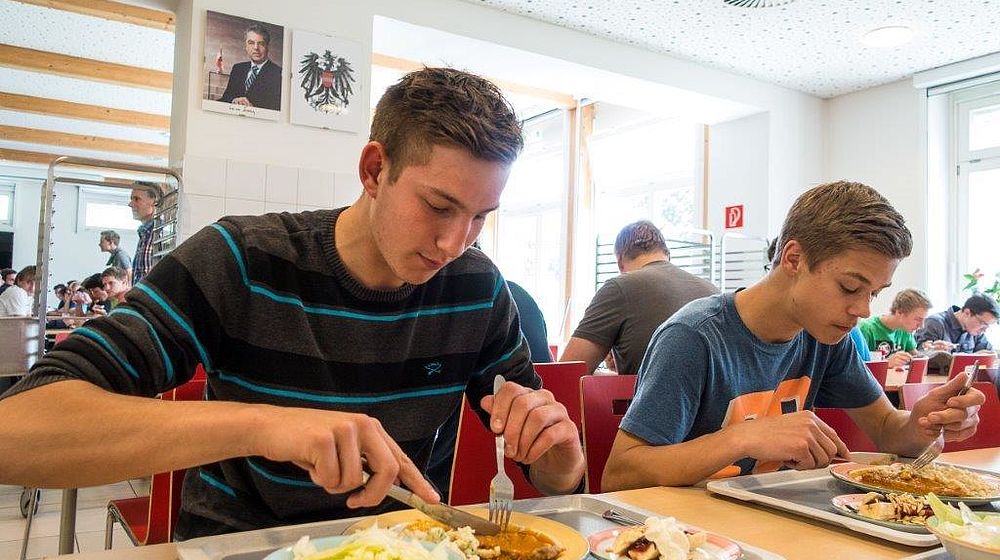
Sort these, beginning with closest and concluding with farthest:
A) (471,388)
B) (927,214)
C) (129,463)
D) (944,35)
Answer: (129,463), (471,388), (944,35), (927,214)

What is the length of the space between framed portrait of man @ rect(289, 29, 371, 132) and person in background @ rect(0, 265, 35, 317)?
499cm

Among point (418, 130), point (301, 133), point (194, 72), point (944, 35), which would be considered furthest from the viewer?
point (944, 35)

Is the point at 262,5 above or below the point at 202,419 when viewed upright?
above

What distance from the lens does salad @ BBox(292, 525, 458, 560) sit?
686 mm

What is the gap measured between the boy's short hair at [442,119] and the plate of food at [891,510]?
69cm

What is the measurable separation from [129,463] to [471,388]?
0.64m

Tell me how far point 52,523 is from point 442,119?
131 inches

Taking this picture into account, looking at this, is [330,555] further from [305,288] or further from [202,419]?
[305,288]

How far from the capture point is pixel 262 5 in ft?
12.6

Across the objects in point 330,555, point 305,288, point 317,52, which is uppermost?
point 317,52

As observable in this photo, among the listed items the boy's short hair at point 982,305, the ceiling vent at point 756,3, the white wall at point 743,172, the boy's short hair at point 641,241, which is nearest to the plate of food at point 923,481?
the boy's short hair at point 641,241

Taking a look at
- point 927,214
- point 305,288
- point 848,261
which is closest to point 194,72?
point 305,288

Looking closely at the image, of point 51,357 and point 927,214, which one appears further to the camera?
point 927,214

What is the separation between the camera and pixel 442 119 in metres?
1.03
